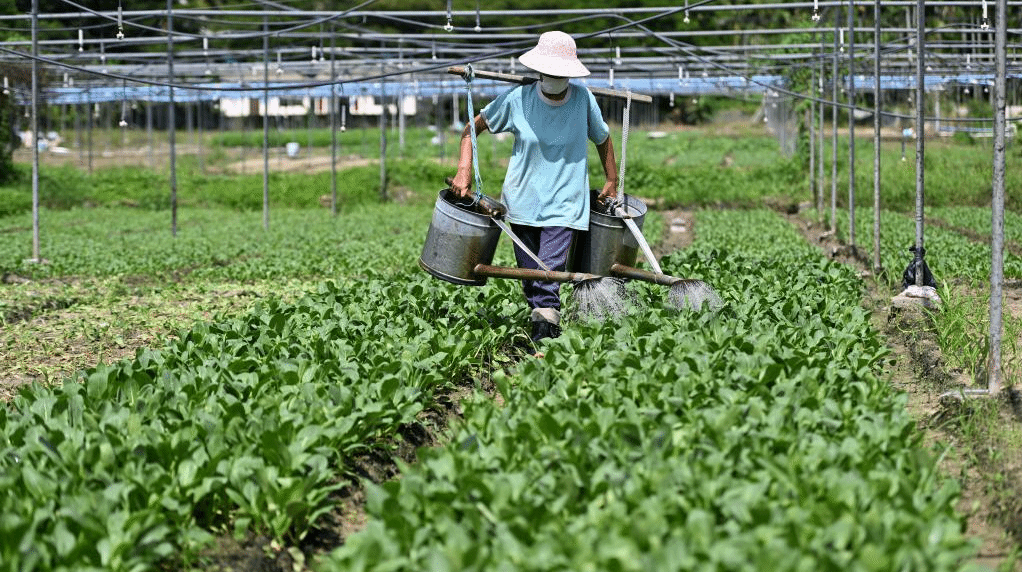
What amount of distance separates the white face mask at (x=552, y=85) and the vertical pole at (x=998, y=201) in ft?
6.87

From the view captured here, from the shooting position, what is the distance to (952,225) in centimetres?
1716

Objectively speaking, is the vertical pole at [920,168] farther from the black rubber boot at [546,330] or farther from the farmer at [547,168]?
the black rubber boot at [546,330]

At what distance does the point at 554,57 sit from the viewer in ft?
21.4

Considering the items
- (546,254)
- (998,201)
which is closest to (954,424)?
(998,201)

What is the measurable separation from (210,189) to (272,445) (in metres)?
25.4

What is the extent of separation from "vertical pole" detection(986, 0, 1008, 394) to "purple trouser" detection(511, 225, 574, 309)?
84.6 inches

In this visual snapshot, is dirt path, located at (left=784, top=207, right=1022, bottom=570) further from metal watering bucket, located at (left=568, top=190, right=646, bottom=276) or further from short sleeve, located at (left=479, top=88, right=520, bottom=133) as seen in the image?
short sleeve, located at (left=479, top=88, right=520, bottom=133)

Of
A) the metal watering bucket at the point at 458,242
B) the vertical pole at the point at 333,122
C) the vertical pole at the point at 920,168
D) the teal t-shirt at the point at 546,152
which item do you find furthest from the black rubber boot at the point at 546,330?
the vertical pole at the point at 333,122

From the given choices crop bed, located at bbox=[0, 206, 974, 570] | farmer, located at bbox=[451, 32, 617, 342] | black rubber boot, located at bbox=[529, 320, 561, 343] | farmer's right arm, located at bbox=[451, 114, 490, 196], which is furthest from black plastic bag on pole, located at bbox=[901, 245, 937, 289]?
farmer's right arm, located at bbox=[451, 114, 490, 196]

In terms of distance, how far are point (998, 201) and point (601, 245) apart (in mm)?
2101

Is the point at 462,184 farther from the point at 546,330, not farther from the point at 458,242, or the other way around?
the point at 546,330

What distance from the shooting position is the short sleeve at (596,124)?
22.6 feet

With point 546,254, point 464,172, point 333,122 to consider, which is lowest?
point 546,254

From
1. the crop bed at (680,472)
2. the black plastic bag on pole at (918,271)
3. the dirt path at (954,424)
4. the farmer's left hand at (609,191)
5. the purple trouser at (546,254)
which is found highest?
the farmer's left hand at (609,191)
